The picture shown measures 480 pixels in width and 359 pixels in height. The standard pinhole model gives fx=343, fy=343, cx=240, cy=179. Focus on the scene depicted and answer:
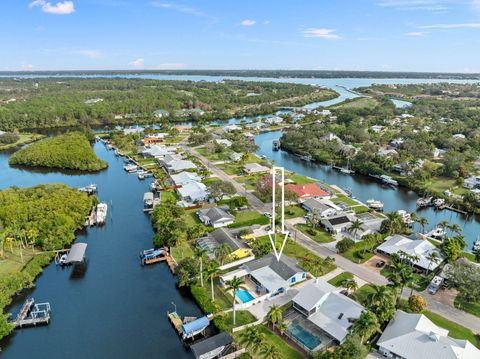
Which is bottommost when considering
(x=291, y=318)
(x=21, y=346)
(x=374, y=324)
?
(x=21, y=346)

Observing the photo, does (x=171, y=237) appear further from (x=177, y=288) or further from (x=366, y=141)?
(x=366, y=141)

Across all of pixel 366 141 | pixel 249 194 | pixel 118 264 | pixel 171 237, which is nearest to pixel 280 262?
pixel 171 237

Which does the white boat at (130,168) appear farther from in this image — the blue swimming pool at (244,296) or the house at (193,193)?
Result: the blue swimming pool at (244,296)

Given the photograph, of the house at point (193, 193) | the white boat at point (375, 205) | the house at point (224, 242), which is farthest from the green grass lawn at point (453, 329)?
the house at point (193, 193)

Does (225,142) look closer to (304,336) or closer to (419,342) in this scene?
(304,336)

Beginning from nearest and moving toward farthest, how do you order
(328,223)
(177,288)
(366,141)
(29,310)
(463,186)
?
(29,310) → (177,288) → (328,223) → (463,186) → (366,141)

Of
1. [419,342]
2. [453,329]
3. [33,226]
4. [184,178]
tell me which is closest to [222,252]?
[419,342]
